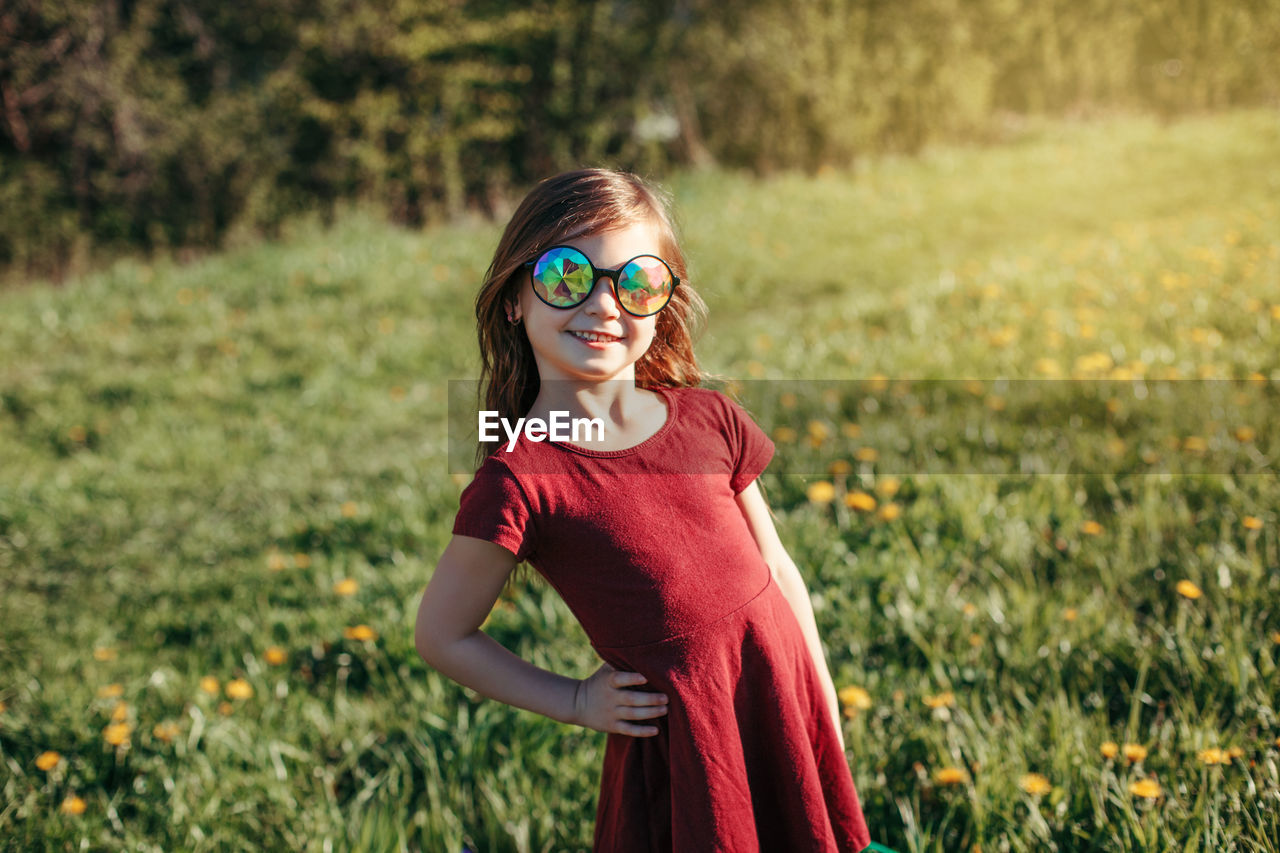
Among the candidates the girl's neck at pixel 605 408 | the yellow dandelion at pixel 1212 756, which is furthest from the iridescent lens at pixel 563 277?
the yellow dandelion at pixel 1212 756

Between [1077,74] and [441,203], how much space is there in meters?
9.04

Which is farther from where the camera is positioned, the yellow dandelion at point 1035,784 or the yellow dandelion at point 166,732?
the yellow dandelion at point 166,732

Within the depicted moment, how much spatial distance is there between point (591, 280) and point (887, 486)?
1879 millimetres

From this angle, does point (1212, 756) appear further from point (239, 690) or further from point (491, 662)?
point (239, 690)

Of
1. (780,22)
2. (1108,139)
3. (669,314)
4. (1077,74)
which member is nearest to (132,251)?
(780,22)

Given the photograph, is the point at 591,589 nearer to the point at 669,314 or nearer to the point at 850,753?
the point at 669,314

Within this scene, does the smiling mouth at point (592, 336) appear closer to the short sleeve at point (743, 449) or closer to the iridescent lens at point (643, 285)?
the iridescent lens at point (643, 285)

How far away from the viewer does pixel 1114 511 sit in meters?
2.68

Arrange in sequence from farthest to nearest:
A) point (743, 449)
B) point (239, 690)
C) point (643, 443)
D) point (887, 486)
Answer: point (887, 486), point (239, 690), point (743, 449), point (643, 443)

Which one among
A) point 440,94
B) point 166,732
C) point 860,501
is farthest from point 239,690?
point 440,94

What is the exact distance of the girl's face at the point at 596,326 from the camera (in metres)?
1.16

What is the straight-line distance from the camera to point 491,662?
1173mm

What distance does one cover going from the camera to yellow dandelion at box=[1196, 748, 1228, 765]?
1599 mm

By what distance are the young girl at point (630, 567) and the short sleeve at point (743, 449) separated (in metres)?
0.04
